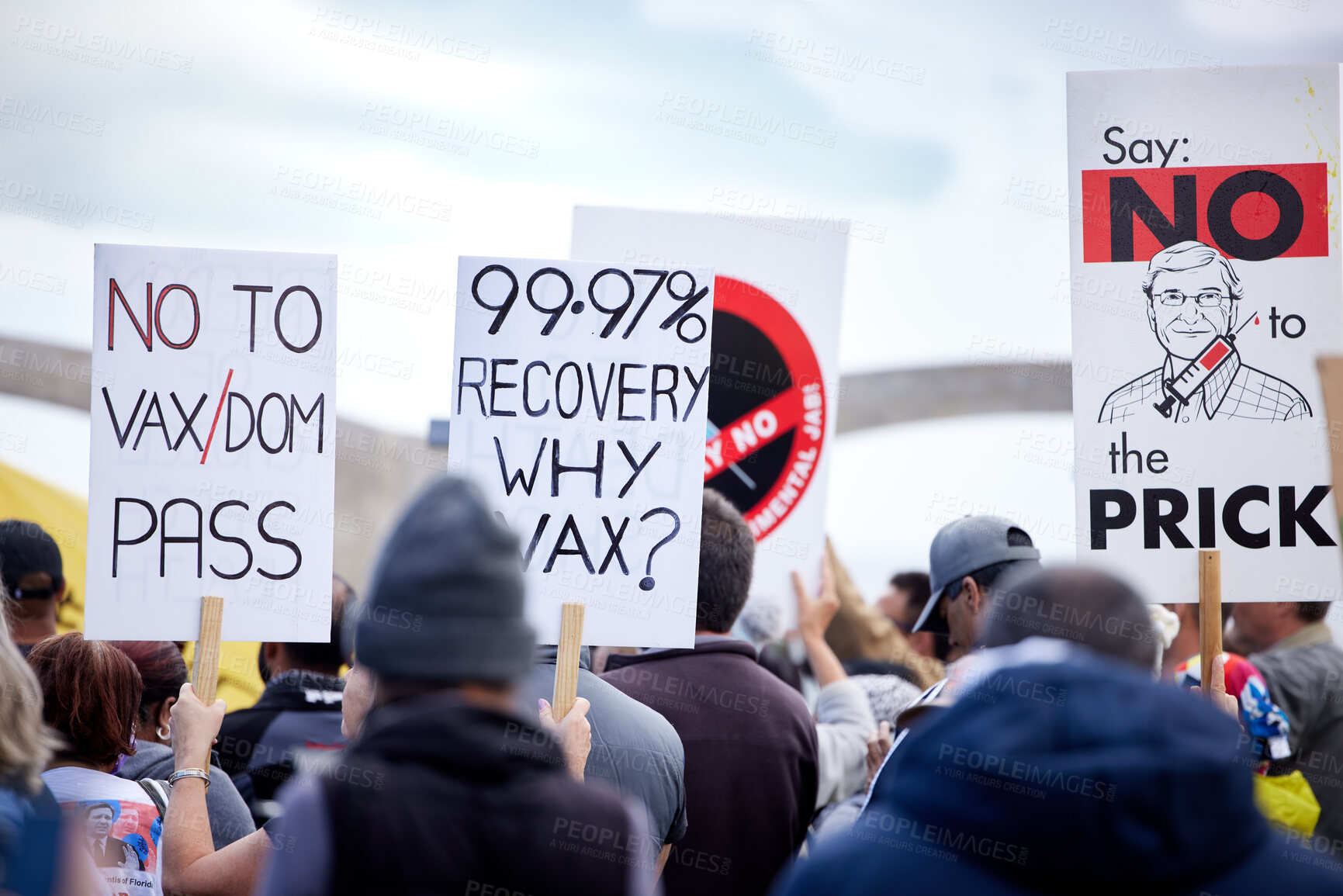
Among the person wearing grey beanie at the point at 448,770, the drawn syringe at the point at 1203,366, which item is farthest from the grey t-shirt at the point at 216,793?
the drawn syringe at the point at 1203,366

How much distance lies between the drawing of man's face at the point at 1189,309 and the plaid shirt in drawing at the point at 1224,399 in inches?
3.1

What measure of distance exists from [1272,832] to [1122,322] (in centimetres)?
262

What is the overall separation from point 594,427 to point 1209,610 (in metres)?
1.92

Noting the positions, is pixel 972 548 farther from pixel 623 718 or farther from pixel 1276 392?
pixel 1276 392

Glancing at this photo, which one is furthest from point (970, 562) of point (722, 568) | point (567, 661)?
point (567, 661)

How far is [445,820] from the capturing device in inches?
56.9

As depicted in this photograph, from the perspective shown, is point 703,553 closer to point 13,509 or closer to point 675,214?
point 675,214

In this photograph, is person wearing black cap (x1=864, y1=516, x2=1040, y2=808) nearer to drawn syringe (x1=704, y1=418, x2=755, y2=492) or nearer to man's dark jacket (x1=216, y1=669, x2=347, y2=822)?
drawn syringe (x1=704, y1=418, x2=755, y2=492)

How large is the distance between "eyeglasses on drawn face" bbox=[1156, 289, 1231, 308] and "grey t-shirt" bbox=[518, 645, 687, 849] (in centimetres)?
211

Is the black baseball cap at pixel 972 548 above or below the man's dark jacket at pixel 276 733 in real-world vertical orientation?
above

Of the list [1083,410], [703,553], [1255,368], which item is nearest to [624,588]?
[703,553]

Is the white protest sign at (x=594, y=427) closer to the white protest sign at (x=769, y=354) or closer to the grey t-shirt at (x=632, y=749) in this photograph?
the grey t-shirt at (x=632, y=749)

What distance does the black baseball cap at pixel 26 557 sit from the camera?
435 cm

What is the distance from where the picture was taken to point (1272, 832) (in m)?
1.51
